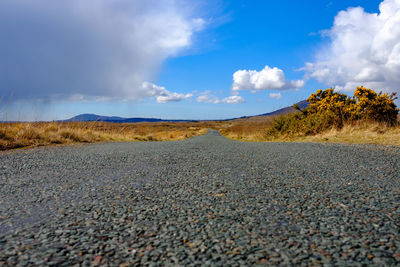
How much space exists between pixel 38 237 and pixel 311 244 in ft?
7.19

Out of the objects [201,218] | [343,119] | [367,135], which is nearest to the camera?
[201,218]

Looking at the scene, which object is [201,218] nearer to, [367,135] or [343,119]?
[367,135]

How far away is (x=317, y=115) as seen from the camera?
17.0 metres

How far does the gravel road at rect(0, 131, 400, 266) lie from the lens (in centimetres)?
187

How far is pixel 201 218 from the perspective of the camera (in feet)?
8.39

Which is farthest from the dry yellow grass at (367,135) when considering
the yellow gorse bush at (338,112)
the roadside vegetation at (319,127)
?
the yellow gorse bush at (338,112)

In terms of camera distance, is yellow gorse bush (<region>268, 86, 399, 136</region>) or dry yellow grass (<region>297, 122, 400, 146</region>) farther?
yellow gorse bush (<region>268, 86, 399, 136</region>)

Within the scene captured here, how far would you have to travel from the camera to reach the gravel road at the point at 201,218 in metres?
1.87

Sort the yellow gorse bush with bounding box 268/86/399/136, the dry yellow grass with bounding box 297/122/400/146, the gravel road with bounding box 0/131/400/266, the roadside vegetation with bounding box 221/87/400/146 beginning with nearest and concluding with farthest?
1. the gravel road with bounding box 0/131/400/266
2. the dry yellow grass with bounding box 297/122/400/146
3. the roadside vegetation with bounding box 221/87/400/146
4. the yellow gorse bush with bounding box 268/86/399/136

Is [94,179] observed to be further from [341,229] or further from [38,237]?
[341,229]

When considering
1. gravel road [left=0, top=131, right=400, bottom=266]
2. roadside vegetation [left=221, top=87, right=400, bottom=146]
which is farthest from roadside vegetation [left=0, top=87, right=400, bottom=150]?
gravel road [left=0, top=131, right=400, bottom=266]

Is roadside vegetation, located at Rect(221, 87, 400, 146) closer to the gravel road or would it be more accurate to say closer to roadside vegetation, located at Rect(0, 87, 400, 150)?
roadside vegetation, located at Rect(0, 87, 400, 150)

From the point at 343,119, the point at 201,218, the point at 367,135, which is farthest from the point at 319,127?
the point at 201,218

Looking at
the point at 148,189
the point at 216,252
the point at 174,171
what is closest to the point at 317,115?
the point at 174,171
